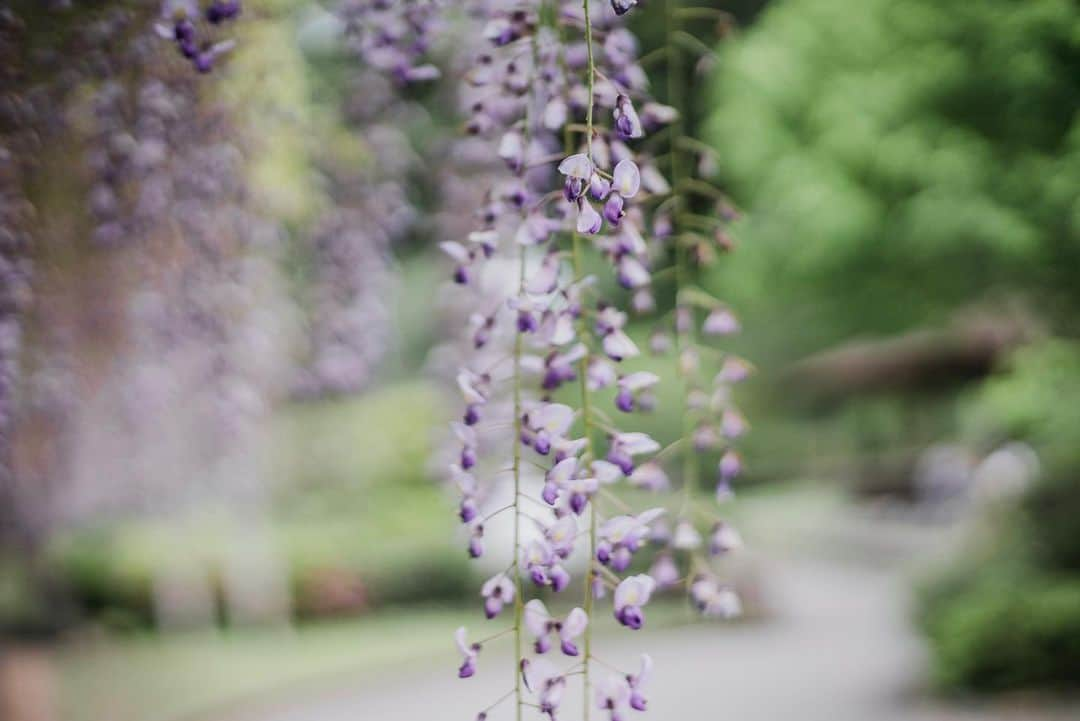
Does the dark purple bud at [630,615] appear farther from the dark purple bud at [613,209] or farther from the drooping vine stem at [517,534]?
the dark purple bud at [613,209]

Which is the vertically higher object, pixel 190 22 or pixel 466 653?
pixel 190 22

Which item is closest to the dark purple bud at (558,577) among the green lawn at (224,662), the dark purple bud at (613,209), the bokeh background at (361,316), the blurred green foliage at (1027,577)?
the dark purple bud at (613,209)

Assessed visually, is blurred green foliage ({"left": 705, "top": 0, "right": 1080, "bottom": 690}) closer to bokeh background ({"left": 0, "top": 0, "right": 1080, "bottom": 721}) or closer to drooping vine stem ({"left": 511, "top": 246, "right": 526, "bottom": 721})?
bokeh background ({"left": 0, "top": 0, "right": 1080, "bottom": 721})

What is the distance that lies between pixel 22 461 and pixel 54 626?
2.94 m

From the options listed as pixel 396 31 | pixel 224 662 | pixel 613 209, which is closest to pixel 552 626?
pixel 613 209

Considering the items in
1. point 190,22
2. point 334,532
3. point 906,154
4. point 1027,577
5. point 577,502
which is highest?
point 906,154

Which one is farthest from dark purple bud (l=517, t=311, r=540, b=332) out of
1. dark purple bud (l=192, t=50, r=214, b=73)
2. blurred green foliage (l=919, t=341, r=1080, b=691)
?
blurred green foliage (l=919, t=341, r=1080, b=691)

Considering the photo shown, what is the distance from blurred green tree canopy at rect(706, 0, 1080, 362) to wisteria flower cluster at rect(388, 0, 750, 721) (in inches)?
54.4

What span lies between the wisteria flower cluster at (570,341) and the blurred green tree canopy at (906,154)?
54.4 inches

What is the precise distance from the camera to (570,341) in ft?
4.50

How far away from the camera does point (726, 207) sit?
1.89 meters

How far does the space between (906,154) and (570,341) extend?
3.17 meters

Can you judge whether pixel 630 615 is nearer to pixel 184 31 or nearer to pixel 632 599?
pixel 632 599

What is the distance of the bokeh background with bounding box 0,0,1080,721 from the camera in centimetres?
287
